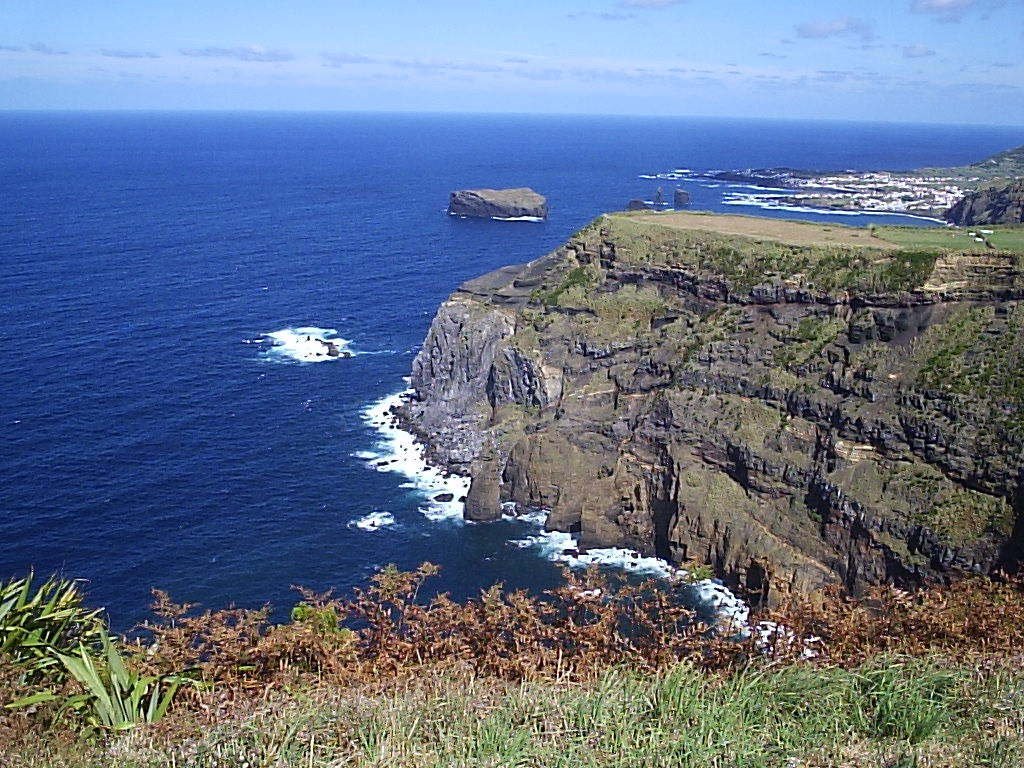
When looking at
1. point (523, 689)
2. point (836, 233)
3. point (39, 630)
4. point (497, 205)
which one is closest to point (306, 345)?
point (836, 233)

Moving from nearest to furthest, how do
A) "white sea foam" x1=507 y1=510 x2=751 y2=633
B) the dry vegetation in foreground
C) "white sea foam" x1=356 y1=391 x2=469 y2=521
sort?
the dry vegetation in foreground < "white sea foam" x1=507 y1=510 x2=751 y2=633 < "white sea foam" x1=356 y1=391 x2=469 y2=521

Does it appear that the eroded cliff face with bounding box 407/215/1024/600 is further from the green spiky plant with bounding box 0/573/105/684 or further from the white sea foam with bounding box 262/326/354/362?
the green spiky plant with bounding box 0/573/105/684

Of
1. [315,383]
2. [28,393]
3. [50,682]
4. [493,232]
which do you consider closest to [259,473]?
[315,383]

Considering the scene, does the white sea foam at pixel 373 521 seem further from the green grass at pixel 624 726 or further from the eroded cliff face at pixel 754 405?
the green grass at pixel 624 726

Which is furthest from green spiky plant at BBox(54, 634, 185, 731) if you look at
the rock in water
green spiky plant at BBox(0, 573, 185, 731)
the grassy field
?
the rock in water

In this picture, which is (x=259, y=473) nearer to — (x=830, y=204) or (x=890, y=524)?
(x=890, y=524)

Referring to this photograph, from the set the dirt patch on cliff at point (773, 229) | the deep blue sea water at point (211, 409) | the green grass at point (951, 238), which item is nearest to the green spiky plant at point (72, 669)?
the deep blue sea water at point (211, 409)
